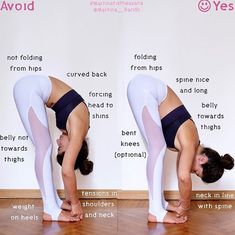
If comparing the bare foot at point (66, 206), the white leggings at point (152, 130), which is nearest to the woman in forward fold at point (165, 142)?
the white leggings at point (152, 130)

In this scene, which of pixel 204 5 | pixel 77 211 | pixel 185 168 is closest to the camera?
pixel 185 168

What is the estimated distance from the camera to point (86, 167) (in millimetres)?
3111

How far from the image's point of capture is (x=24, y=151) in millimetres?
3127

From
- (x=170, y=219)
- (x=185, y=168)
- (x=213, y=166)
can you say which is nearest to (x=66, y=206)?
(x=170, y=219)

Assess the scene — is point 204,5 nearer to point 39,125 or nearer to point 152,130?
point 152,130

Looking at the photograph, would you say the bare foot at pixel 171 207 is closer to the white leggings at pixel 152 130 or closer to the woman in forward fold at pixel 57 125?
the white leggings at pixel 152 130

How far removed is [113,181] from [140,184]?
197 mm

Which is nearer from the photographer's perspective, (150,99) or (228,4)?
(150,99)

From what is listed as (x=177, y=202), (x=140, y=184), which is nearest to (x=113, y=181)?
(x=140, y=184)

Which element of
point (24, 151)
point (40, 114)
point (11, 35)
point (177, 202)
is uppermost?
point (11, 35)

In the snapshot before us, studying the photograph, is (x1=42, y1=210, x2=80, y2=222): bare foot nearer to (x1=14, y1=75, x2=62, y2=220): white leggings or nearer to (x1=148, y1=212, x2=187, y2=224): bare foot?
(x1=14, y1=75, x2=62, y2=220): white leggings

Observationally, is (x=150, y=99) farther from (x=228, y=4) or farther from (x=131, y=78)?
(x=228, y=4)

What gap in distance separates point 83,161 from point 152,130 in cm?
49

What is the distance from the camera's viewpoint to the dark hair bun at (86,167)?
3.11 metres
